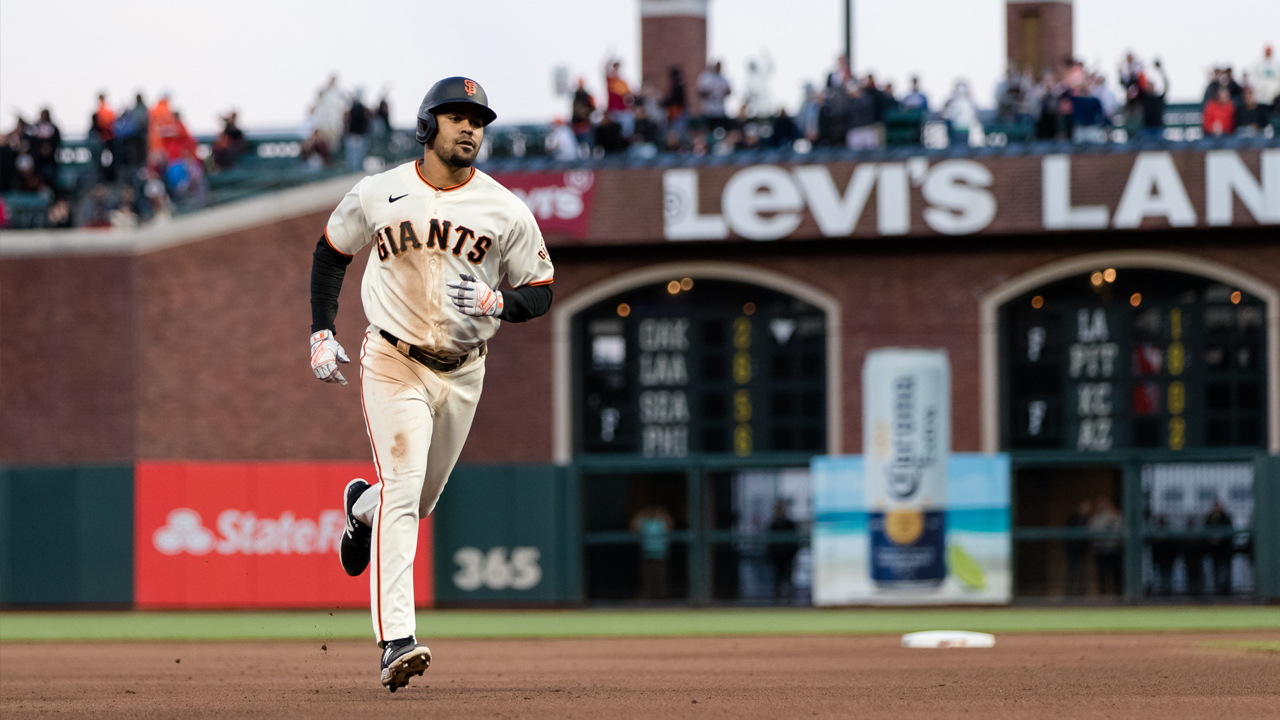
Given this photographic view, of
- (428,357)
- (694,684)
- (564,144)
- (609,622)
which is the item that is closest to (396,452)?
(428,357)

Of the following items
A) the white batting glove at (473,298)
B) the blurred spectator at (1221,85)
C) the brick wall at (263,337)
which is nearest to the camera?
the white batting glove at (473,298)

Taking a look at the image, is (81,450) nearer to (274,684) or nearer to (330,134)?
(330,134)

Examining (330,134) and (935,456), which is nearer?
(935,456)

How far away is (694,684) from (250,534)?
1603 cm

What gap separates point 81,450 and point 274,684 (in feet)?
53.3

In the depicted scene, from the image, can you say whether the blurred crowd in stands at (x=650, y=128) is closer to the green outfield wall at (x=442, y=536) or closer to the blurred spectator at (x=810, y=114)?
the blurred spectator at (x=810, y=114)

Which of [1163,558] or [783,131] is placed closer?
[1163,558]

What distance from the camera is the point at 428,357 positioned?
271 inches

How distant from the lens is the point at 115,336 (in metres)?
23.2

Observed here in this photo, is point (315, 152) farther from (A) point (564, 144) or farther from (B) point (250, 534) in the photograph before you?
(B) point (250, 534)

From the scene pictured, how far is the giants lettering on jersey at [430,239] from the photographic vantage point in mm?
6742

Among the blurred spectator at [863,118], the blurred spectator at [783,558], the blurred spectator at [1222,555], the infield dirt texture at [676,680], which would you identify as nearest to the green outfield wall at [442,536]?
the blurred spectator at [783,558]

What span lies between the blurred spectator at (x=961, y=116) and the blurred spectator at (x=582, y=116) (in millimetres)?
4997

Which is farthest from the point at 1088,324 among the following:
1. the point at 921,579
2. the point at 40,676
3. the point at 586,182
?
the point at 40,676
